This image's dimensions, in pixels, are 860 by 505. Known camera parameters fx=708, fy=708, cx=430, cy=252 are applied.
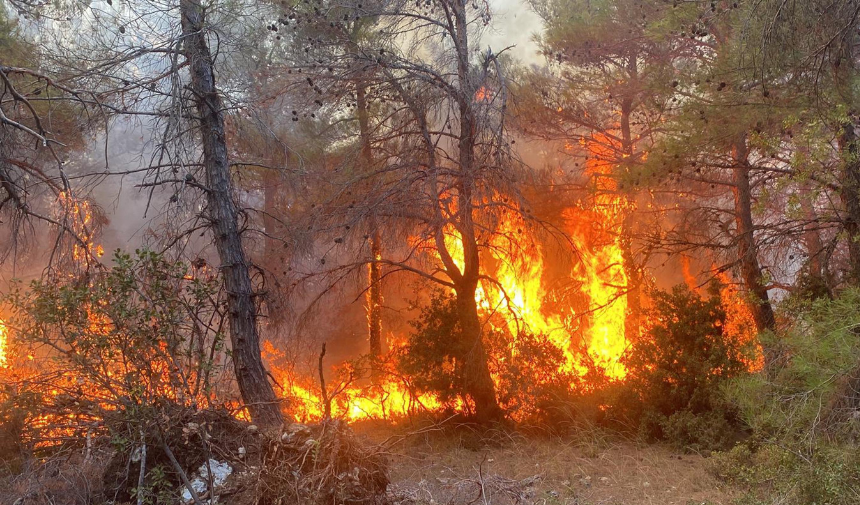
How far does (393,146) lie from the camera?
12344 mm

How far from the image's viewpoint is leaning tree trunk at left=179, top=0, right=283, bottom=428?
31.1ft

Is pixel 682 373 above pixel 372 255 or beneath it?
beneath

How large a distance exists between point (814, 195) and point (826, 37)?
1774 mm

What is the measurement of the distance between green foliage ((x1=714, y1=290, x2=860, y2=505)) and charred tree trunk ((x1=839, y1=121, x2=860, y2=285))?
1.52 meters

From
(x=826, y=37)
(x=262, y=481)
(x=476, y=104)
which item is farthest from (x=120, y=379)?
(x=826, y=37)

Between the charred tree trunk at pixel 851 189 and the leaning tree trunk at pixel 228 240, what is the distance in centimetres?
759

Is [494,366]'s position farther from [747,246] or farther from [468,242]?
[747,246]

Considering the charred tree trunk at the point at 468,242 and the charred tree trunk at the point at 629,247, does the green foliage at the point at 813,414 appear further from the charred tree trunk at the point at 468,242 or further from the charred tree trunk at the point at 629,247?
the charred tree trunk at the point at 629,247

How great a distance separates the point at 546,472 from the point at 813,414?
3.55 m

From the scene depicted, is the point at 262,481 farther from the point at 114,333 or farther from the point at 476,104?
the point at 476,104

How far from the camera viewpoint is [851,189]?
28.7 feet

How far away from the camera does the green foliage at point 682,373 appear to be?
10.3 metres

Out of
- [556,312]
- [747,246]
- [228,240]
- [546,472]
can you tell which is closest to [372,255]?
[228,240]

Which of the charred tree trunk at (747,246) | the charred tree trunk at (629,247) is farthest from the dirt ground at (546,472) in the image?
the charred tree trunk at (629,247)
